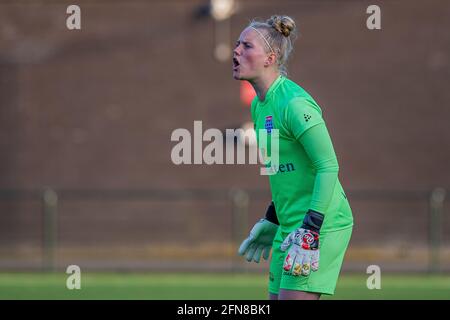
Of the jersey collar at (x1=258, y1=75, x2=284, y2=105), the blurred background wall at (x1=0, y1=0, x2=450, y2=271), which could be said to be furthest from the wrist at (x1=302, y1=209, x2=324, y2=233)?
the blurred background wall at (x1=0, y1=0, x2=450, y2=271)

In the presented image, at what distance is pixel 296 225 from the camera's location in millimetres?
5996

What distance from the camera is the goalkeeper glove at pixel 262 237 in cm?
657

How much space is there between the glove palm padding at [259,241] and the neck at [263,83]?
0.91 m

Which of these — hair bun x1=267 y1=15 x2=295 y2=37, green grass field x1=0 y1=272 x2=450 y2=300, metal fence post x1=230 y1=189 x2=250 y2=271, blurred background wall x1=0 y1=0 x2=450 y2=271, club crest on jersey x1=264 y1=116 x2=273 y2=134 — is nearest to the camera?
club crest on jersey x1=264 y1=116 x2=273 y2=134

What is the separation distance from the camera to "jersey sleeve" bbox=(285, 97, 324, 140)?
5.74m

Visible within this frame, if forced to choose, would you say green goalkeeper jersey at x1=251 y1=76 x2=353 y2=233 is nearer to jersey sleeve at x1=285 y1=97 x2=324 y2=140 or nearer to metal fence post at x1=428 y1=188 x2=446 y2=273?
jersey sleeve at x1=285 y1=97 x2=324 y2=140

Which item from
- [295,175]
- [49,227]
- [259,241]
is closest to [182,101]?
[49,227]

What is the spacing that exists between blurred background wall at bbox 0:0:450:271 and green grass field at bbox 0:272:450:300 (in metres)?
3.31

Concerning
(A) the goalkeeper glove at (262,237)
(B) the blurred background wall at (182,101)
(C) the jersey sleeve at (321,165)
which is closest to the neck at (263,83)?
(C) the jersey sleeve at (321,165)

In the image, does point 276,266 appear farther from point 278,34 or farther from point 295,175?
point 278,34

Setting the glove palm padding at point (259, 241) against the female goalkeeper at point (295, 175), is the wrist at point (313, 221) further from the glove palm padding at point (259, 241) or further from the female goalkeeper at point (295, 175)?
the glove palm padding at point (259, 241)

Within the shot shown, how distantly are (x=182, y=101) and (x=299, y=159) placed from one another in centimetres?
1300
